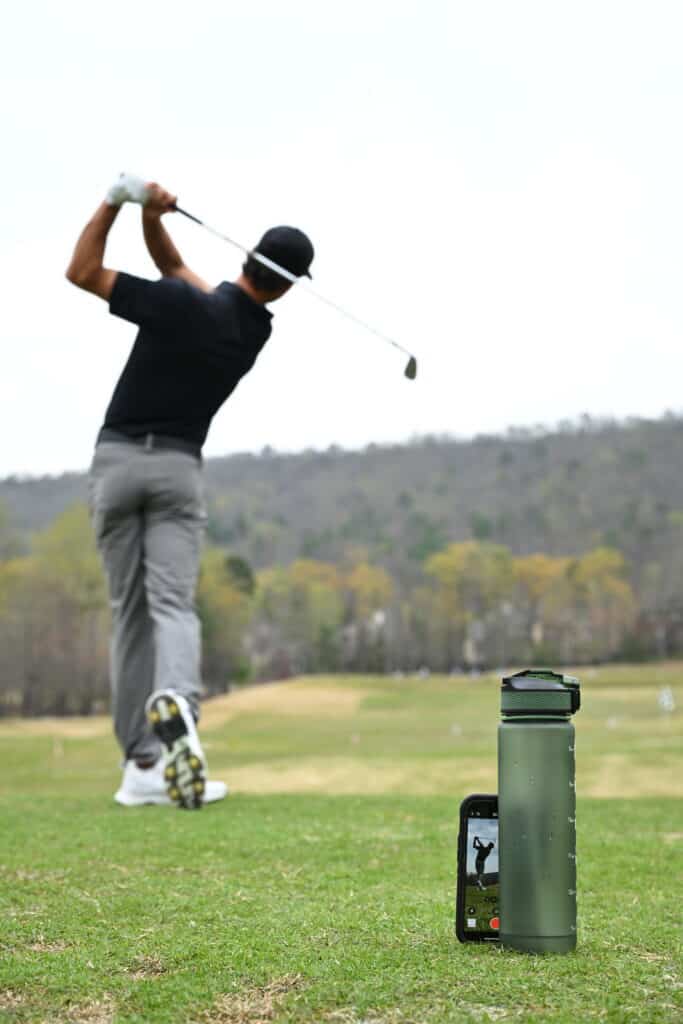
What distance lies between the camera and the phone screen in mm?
3115

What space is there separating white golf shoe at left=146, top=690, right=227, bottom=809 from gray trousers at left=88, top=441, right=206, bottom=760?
0.75 feet

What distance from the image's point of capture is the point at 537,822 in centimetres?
301

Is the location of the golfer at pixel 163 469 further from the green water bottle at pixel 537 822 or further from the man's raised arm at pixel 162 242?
the green water bottle at pixel 537 822

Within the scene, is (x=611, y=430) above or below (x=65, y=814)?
above

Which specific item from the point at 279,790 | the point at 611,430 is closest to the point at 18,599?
the point at 279,790

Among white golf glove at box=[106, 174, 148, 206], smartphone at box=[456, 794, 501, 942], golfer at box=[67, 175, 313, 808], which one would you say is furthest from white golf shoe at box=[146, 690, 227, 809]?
smartphone at box=[456, 794, 501, 942]

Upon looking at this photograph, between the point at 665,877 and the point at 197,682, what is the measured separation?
287 cm

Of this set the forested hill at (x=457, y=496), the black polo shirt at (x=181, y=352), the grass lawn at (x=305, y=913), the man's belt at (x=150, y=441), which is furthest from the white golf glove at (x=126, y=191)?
the forested hill at (x=457, y=496)

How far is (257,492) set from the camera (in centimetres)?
11362

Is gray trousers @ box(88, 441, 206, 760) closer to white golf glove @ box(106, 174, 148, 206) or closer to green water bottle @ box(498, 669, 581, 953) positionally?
white golf glove @ box(106, 174, 148, 206)

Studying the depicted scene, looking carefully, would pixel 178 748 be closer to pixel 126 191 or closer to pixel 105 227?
pixel 105 227

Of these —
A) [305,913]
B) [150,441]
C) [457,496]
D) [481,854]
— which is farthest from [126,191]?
[457,496]

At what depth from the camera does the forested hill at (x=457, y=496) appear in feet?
346

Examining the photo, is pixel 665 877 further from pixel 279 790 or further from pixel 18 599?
pixel 18 599
